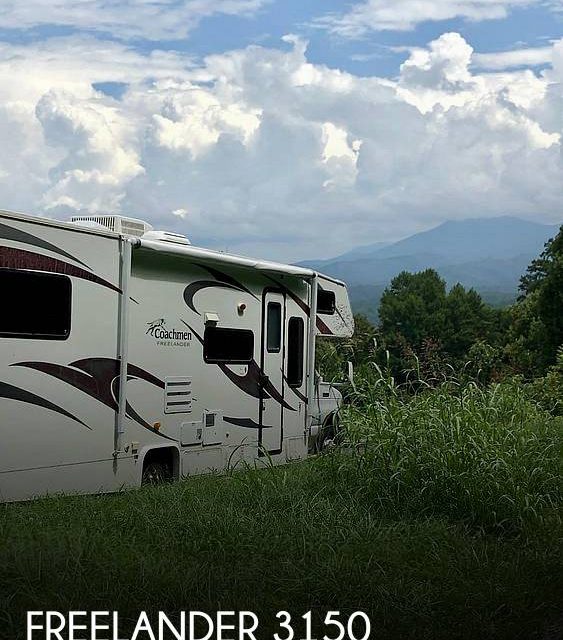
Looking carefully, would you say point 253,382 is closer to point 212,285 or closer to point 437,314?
point 212,285

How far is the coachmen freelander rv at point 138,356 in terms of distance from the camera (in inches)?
384

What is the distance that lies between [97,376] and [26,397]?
967 millimetres

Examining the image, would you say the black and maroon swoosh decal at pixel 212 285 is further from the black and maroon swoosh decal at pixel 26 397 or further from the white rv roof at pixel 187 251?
the black and maroon swoosh decal at pixel 26 397

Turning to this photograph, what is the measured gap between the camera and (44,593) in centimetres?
635

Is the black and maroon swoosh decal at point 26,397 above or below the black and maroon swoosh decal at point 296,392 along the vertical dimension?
above

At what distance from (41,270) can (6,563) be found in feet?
12.4

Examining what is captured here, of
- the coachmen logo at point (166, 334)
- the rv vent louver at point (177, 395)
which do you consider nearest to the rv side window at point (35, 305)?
the coachmen logo at point (166, 334)

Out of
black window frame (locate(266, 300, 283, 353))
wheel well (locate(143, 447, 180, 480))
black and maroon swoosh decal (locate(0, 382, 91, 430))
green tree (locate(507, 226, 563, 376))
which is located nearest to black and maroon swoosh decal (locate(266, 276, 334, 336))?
black window frame (locate(266, 300, 283, 353))

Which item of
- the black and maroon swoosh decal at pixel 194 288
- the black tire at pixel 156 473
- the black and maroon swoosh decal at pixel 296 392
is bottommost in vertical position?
the black tire at pixel 156 473

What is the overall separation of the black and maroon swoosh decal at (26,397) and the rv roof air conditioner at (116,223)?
2.05 m

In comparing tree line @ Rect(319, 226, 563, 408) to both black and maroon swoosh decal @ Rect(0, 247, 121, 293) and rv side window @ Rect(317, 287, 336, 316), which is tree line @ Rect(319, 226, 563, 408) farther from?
black and maroon swoosh decal @ Rect(0, 247, 121, 293)

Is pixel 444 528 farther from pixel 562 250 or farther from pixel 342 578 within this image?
pixel 562 250

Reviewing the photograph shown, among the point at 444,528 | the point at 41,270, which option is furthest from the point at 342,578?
the point at 41,270

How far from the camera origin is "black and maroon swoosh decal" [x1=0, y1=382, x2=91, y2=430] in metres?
9.52
